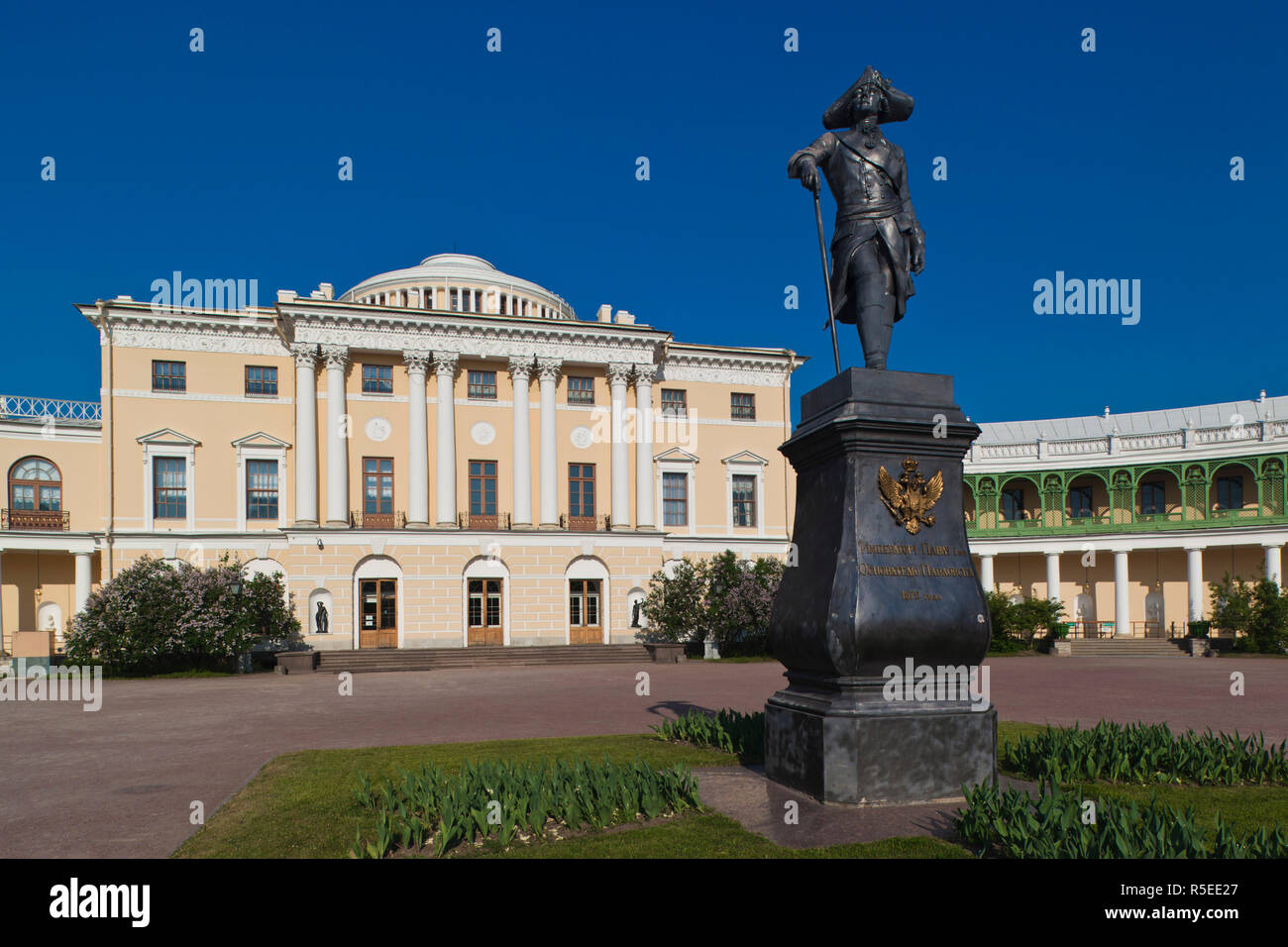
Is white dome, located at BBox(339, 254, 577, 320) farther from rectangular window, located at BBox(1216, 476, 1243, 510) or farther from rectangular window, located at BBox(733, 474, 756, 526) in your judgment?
rectangular window, located at BBox(1216, 476, 1243, 510)

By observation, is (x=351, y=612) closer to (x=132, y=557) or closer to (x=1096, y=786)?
(x=132, y=557)

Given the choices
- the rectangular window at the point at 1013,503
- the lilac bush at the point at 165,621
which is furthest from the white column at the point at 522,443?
the rectangular window at the point at 1013,503

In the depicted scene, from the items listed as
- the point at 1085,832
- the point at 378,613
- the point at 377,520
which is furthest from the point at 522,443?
the point at 1085,832

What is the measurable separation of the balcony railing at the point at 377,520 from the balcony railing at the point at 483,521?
2404 mm

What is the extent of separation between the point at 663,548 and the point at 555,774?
33645mm

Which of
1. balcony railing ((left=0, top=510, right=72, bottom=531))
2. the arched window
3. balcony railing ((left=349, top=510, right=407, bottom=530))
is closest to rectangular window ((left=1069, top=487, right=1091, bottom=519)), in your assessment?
balcony railing ((left=349, top=510, right=407, bottom=530))

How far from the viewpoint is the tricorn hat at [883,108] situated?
29.3 feet

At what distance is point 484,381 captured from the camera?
40.0 metres

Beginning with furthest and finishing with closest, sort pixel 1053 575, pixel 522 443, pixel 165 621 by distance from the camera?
pixel 1053 575, pixel 522 443, pixel 165 621

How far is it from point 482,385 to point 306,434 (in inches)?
305

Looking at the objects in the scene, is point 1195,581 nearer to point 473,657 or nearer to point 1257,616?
point 1257,616

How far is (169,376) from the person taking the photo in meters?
37.1

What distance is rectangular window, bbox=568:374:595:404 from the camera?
41.1m
